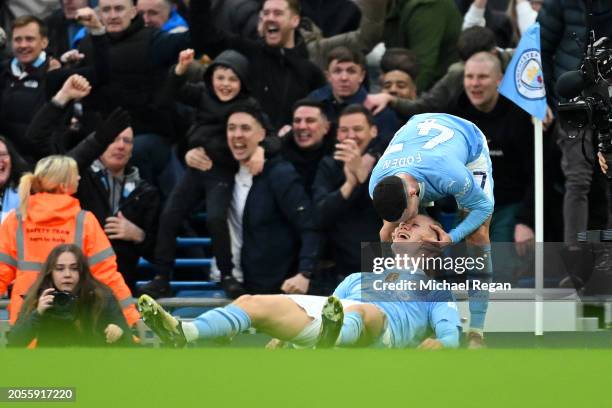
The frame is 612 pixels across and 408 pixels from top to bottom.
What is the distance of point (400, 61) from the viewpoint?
12.1 meters

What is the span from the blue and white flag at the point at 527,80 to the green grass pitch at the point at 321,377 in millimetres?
3936

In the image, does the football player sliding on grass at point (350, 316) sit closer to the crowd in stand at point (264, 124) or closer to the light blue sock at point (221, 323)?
the light blue sock at point (221, 323)

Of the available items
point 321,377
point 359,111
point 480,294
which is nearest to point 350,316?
point 321,377

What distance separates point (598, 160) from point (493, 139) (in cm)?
204

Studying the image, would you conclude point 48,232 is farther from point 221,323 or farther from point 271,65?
point 221,323

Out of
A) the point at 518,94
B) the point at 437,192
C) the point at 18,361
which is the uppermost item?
the point at 518,94

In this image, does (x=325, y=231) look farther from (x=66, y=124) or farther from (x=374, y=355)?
(x=374, y=355)

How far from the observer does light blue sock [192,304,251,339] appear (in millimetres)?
7863

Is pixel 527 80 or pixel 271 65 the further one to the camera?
pixel 271 65

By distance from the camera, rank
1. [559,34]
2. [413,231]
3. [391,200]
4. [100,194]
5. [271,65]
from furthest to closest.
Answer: [271,65], [100,194], [559,34], [413,231], [391,200]

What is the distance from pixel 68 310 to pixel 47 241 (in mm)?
1161

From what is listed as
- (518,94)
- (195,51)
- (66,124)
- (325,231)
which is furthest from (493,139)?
(66,124)

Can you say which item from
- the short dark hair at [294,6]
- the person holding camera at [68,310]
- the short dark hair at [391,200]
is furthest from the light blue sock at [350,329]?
the short dark hair at [294,6]

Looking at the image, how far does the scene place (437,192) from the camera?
9219 millimetres
